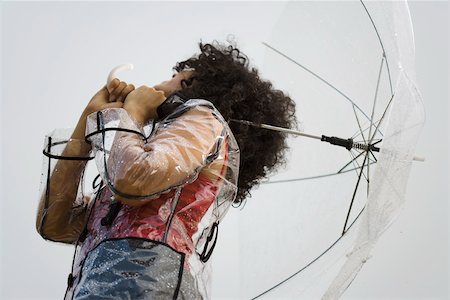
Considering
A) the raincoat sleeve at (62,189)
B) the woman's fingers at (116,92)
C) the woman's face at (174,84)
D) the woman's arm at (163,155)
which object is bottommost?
the raincoat sleeve at (62,189)

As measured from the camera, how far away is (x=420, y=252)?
2.22 m

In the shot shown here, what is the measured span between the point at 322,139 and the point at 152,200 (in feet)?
1.62

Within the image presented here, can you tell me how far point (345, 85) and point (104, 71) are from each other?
40.3 inches

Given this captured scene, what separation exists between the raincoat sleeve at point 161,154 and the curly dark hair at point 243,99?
4.9 inches

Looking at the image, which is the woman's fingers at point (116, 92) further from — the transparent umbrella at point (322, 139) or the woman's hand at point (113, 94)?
the transparent umbrella at point (322, 139)

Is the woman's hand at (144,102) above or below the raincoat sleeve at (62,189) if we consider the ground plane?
above

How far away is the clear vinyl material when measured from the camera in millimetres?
923

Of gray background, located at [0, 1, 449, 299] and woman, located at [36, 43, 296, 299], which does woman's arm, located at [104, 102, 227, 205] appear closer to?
woman, located at [36, 43, 296, 299]

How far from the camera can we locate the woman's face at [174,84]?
1.15m

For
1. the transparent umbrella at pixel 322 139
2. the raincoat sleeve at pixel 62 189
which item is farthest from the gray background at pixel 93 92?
the raincoat sleeve at pixel 62 189

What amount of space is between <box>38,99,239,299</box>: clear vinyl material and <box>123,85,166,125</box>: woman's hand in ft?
0.07

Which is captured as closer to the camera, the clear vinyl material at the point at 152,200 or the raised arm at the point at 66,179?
the clear vinyl material at the point at 152,200

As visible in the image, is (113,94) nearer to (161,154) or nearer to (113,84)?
(113,84)

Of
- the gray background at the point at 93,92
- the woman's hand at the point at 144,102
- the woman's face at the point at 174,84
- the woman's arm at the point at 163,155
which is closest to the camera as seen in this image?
the woman's arm at the point at 163,155
